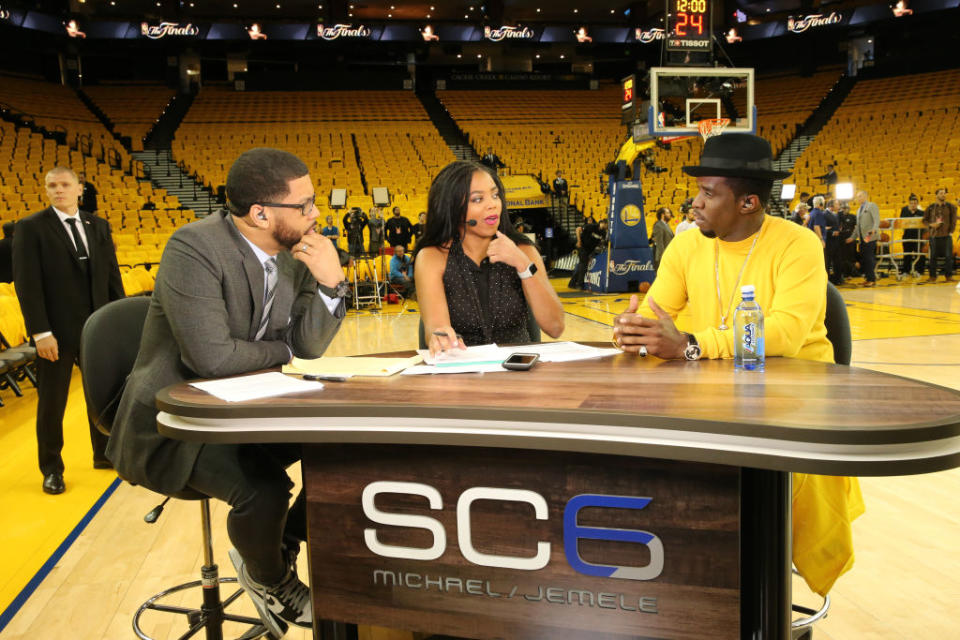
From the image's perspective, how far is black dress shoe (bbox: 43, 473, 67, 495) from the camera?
3.29m

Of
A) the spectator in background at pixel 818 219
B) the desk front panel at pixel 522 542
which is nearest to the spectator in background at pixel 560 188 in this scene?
the spectator in background at pixel 818 219

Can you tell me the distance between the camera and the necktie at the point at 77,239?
136 inches

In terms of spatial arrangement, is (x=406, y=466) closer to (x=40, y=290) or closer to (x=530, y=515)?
(x=530, y=515)

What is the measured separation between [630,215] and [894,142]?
33.0 feet

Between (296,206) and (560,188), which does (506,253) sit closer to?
(296,206)

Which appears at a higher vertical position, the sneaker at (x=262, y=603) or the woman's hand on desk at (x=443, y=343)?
the woman's hand on desk at (x=443, y=343)

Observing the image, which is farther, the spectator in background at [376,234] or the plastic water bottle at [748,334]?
the spectator in background at [376,234]

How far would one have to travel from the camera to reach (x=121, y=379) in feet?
6.43

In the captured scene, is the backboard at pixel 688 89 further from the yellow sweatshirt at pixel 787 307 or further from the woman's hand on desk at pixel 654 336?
the woman's hand on desk at pixel 654 336

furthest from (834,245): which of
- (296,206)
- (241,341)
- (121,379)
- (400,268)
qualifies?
(121,379)

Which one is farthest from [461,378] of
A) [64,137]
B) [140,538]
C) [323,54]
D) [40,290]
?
[323,54]

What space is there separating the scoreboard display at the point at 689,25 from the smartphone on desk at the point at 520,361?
9417 mm

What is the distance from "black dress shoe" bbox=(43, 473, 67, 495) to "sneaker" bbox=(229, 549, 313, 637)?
1.92 m

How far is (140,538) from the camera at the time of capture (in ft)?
Result: 9.22
